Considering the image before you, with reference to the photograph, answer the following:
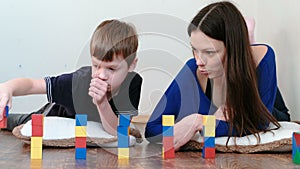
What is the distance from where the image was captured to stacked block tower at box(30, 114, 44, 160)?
0.95 meters

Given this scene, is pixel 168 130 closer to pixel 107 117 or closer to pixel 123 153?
pixel 123 153

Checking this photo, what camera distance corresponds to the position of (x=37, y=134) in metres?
0.96

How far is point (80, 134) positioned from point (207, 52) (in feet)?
1.24

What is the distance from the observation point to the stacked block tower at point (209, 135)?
1.02 meters

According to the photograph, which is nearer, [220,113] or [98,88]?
[98,88]

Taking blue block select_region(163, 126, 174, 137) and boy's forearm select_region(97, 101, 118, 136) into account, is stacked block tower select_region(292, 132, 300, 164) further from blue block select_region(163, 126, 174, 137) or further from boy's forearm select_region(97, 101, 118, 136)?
boy's forearm select_region(97, 101, 118, 136)

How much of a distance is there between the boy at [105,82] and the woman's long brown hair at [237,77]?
20 centimetres

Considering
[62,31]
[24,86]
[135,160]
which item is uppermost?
[62,31]

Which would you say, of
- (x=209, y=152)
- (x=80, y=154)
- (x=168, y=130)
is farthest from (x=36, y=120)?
(x=209, y=152)

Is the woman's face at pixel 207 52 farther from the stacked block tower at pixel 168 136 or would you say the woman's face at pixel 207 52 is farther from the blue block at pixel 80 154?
the blue block at pixel 80 154

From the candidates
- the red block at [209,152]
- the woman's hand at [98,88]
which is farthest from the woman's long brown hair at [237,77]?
the woman's hand at [98,88]

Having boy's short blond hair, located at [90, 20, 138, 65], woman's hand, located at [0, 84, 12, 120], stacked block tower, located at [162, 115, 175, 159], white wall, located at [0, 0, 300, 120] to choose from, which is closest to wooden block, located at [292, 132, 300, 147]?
stacked block tower, located at [162, 115, 175, 159]

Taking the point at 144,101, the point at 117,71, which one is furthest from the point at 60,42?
the point at 117,71

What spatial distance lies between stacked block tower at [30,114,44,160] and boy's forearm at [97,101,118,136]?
8.7 inches
